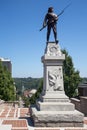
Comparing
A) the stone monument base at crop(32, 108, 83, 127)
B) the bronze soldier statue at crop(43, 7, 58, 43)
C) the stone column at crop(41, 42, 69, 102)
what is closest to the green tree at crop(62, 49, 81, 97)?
the bronze soldier statue at crop(43, 7, 58, 43)

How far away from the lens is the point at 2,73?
42188 millimetres

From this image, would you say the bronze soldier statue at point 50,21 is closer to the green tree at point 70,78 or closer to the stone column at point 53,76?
the stone column at point 53,76

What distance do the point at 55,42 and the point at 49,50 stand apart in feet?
1.80

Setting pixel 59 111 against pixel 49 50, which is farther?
pixel 49 50

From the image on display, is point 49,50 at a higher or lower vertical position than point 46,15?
lower

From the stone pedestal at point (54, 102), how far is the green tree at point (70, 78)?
2153cm

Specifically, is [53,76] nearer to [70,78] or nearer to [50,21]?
[50,21]

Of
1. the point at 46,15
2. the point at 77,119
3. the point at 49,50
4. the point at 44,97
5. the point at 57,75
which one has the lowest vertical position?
the point at 77,119

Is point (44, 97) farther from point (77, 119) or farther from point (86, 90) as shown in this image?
point (86, 90)

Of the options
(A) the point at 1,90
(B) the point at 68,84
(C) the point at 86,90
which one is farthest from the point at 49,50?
(A) the point at 1,90

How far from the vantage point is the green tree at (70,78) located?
119 ft

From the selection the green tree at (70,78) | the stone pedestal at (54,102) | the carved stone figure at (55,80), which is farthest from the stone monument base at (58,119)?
the green tree at (70,78)

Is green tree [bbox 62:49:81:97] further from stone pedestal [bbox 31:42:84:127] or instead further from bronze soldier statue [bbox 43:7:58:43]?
stone pedestal [bbox 31:42:84:127]

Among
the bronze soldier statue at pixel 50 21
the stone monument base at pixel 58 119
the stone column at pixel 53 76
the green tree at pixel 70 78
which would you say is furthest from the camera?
the green tree at pixel 70 78
